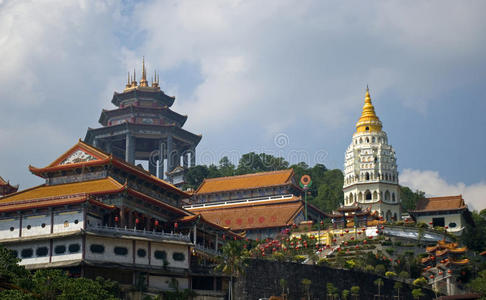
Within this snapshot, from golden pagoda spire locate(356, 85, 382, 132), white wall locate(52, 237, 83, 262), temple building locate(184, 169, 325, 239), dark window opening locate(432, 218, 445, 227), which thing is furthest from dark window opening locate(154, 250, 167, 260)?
golden pagoda spire locate(356, 85, 382, 132)

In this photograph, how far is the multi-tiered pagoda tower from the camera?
128 metres

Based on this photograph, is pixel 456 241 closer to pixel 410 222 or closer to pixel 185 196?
pixel 410 222

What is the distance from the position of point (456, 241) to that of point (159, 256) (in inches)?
1635

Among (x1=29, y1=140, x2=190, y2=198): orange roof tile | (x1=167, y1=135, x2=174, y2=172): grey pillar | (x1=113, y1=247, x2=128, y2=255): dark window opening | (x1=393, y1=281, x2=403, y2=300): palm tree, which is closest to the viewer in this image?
(x1=113, y1=247, x2=128, y2=255): dark window opening

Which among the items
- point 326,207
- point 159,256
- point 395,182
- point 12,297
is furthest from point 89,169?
point 326,207

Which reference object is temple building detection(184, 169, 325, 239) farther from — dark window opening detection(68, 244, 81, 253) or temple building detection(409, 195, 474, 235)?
dark window opening detection(68, 244, 81, 253)

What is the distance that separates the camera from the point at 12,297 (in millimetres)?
48562

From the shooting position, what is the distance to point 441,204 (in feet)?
345

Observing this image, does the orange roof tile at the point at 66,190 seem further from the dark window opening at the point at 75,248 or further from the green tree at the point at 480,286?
the green tree at the point at 480,286

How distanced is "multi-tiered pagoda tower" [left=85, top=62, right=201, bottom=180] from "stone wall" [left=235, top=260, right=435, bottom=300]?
54708mm

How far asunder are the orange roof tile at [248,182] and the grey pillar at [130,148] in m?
13.2

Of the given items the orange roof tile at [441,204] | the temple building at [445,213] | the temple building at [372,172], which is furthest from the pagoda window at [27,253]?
the orange roof tile at [441,204]

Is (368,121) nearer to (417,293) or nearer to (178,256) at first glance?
(417,293)

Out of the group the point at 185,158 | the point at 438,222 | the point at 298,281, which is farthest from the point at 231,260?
the point at 185,158
